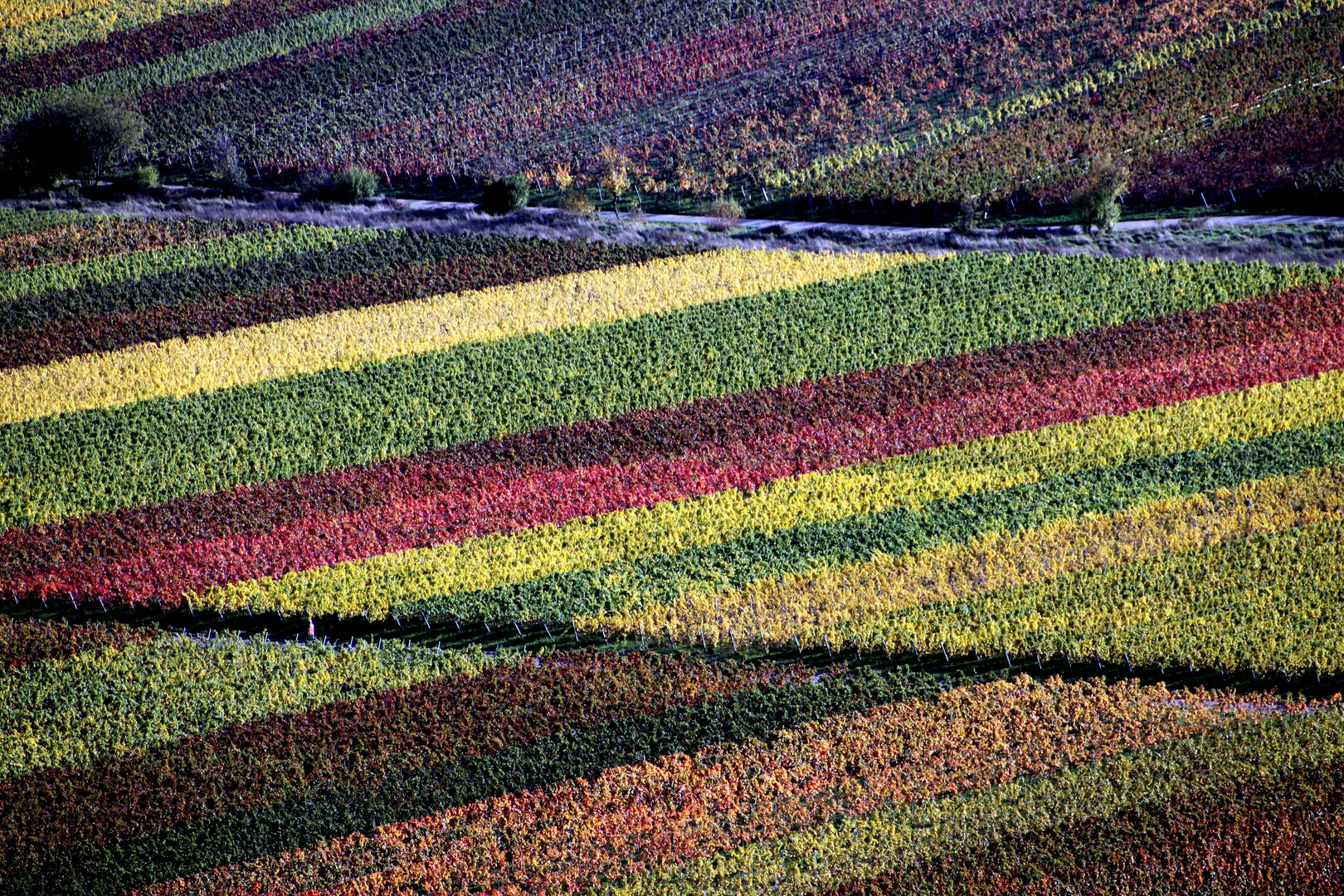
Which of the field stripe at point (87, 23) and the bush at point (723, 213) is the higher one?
the field stripe at point (87, 23)

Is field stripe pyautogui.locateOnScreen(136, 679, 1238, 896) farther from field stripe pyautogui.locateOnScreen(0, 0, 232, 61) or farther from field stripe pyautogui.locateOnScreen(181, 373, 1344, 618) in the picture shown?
field stripe pyautogui.locateOnScreen(0, 0, 232, 61)

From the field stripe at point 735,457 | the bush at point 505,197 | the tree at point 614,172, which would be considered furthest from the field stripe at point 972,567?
the bush at point 505,197

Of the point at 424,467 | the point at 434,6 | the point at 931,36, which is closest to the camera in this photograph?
the point at 424,467

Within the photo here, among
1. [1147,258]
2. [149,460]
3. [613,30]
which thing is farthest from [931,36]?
[149,460]

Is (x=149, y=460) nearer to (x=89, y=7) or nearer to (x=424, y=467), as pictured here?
(x=424, y=467)

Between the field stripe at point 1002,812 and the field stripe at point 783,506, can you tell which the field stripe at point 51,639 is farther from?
the field stripe at point 1002,812

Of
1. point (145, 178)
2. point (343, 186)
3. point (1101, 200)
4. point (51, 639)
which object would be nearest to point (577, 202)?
point (343, 186)

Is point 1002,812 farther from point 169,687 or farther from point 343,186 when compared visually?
point 343,186
